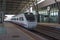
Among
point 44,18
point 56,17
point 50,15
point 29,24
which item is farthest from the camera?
point 44,18

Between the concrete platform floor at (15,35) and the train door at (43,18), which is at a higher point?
the train door at (43,18)

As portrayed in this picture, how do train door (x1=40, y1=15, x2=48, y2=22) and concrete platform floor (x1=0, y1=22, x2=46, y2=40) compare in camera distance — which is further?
train door (x1=40, y1=15, x2=48, y2=22)

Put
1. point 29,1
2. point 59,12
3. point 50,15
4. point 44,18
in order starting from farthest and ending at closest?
point 29,1 < point 44,18 < point 50,15 < point 59,12

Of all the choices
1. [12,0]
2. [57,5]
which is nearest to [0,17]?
[12,0]

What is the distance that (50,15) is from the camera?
51.5 m

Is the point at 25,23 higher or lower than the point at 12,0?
lower

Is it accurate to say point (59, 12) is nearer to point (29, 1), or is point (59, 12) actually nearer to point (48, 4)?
point (48, 4)

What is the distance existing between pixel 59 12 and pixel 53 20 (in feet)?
Result: 22.6

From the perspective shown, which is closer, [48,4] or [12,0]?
[48,4]

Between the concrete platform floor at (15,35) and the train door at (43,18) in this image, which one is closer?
the concrete platform floor at (15,35)

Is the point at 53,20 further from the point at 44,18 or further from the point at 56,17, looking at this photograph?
the point at 44,18

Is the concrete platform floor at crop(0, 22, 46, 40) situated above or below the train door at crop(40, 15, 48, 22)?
below

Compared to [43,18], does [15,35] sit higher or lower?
lower

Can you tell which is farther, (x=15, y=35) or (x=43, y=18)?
(x=43, y=18)
